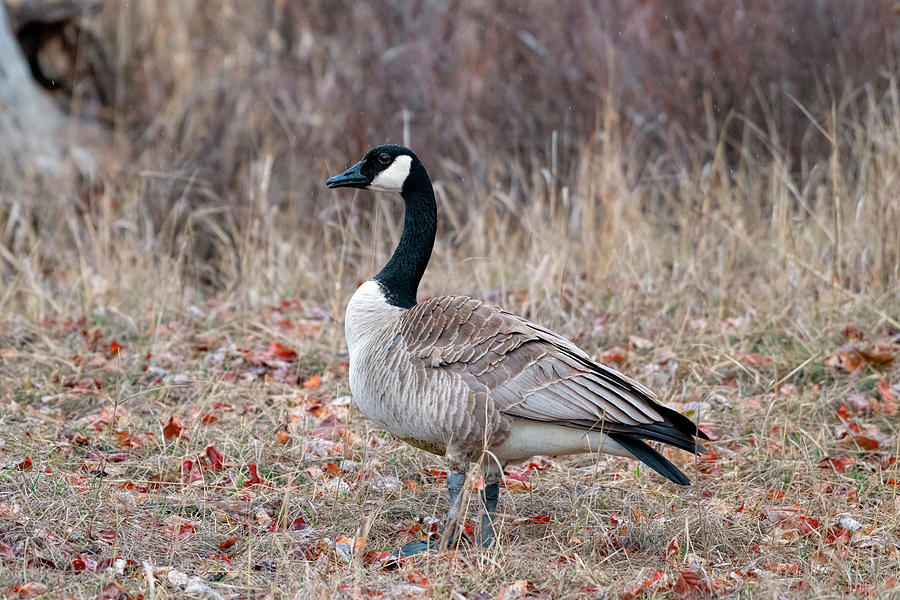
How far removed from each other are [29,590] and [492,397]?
5.27 feet

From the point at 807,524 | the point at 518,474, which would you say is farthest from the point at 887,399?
the point at 518,474

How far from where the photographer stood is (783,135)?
8938 millimetres

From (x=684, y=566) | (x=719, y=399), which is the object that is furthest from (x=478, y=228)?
(x=684, y=566)

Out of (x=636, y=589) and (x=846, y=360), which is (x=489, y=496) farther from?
(x=846, y=360)

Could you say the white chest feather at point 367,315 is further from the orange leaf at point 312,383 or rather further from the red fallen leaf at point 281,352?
the red fallen leaf at point 281,352

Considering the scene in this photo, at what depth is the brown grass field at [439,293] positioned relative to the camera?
11.3 ft

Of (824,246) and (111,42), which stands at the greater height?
(111,42)

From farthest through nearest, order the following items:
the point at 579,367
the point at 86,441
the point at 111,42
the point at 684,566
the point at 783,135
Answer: the point at 111,42 < the point at 783,135 < the point at 86,441 < the point at 579,367 < the point at 684,566

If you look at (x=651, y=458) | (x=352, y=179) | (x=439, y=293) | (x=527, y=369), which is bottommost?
(x=439, y=293)

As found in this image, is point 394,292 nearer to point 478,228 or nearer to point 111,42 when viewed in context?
point 478,228

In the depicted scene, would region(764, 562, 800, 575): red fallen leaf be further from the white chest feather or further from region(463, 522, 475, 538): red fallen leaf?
the white chest feather

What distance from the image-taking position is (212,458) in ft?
14.3

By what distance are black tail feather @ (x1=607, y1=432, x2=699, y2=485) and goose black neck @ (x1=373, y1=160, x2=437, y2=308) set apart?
45.8 inches

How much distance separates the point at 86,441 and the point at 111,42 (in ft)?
24.4
